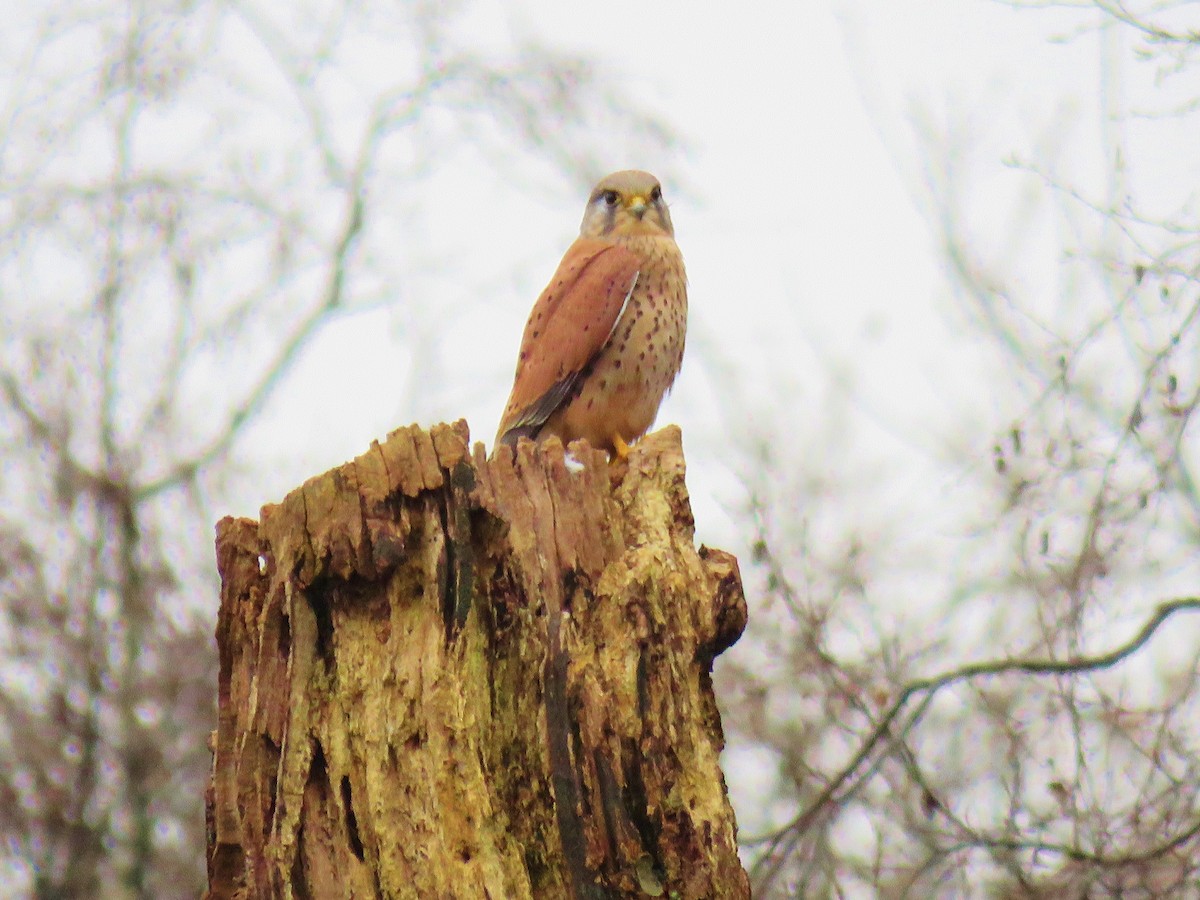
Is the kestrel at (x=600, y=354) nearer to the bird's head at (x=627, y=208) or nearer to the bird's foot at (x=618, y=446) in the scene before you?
the bird's foot at (x=618, y=446)

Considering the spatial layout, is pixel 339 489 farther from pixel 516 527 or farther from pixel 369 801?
pixel 369 801

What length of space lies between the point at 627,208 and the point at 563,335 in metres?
0.93

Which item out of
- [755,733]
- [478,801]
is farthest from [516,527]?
[755,733]

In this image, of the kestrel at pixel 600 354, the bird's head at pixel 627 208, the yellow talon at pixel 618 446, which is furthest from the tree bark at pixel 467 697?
the bird's head at pixel 627 208

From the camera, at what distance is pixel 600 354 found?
Result: 4812 millimetres

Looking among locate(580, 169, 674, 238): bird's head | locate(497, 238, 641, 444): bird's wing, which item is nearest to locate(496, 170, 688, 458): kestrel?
locate(497, 238, 641, 444): bird's wing

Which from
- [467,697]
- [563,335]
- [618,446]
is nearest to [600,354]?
[563,335]

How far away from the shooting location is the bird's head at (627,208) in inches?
215

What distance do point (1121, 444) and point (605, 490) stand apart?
239 cm

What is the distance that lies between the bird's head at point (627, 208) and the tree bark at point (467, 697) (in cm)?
253

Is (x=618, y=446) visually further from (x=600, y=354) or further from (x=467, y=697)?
(x=467, y=697)

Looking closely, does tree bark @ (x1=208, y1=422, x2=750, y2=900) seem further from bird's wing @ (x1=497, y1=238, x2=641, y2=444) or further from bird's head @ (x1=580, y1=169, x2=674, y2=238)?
bird's head @ (x1=580, y1=169, x2=674, y2=238)

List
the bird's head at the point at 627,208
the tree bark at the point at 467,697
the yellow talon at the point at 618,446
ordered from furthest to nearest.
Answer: the bird's head at the point at 627,208 → the yellow talon at the point at 618,446 → the tree bark at the point at 467,697

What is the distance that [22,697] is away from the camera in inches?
343
